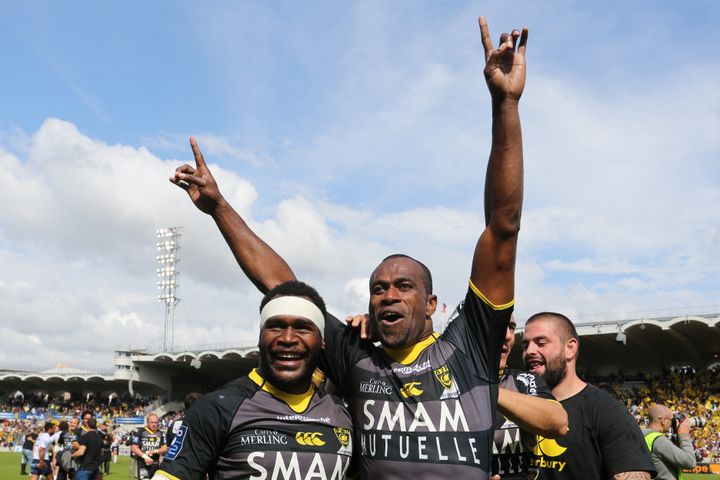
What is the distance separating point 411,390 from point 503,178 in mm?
1007

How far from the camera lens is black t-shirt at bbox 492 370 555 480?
Answer: 3701 mm

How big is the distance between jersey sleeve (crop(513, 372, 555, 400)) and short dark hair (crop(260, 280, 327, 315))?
3.80ft

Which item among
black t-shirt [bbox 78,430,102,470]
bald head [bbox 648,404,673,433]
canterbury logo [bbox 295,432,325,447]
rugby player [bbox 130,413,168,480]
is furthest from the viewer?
rugby player [bbox 130,413,168,480]

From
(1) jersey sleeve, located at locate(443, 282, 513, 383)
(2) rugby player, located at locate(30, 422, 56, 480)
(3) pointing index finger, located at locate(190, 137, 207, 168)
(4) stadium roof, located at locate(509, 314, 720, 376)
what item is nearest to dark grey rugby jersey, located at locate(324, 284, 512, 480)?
(1) jersey sleeve, located at locate(443, 282, 513, 383)

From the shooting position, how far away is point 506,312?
3.07 metres

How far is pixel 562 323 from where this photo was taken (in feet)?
14.2

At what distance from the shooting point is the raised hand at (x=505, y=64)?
2.94m

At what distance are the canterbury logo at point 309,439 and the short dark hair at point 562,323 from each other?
189 cm

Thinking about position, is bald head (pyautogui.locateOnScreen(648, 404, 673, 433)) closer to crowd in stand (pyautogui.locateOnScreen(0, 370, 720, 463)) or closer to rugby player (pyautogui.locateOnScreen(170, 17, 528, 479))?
rugby player (pyautogui.locateOnScreen(170, 17, 528, 479))

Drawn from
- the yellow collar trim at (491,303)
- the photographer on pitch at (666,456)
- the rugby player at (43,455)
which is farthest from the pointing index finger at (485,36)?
the rugby player at (43,455)

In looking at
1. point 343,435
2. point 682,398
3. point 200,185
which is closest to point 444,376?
point 343,435

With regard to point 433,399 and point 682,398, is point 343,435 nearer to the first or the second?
point 433,399

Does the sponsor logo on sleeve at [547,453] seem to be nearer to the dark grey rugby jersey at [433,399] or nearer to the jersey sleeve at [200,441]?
the dark grey rugby jersey at [433,399]

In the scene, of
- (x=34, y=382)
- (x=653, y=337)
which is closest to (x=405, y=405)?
(x=653, y=337)
